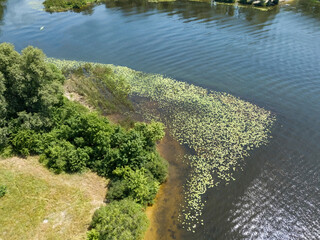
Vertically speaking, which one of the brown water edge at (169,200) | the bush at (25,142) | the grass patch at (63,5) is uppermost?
the grass patch at (63,5)

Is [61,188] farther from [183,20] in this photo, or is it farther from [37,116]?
[183,20]

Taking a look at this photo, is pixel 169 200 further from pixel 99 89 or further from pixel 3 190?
pixel 99 89

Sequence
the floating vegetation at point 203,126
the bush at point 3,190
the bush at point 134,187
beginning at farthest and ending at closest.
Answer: the floating vegetation at point 203,126 < the bush at point 134,187 < the bush at point 3,190

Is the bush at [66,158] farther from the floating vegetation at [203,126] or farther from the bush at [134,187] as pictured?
the floating vegetation at [203,126]

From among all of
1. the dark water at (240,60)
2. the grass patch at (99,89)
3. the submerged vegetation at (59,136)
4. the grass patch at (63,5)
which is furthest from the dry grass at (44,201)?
the grass patch at (63,5)

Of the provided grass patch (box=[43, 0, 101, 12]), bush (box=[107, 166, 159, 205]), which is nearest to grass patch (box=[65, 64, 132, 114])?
bush (box=[107, 166, 159, 205])

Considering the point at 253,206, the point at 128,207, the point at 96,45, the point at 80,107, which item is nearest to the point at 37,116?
the point at 80,107
